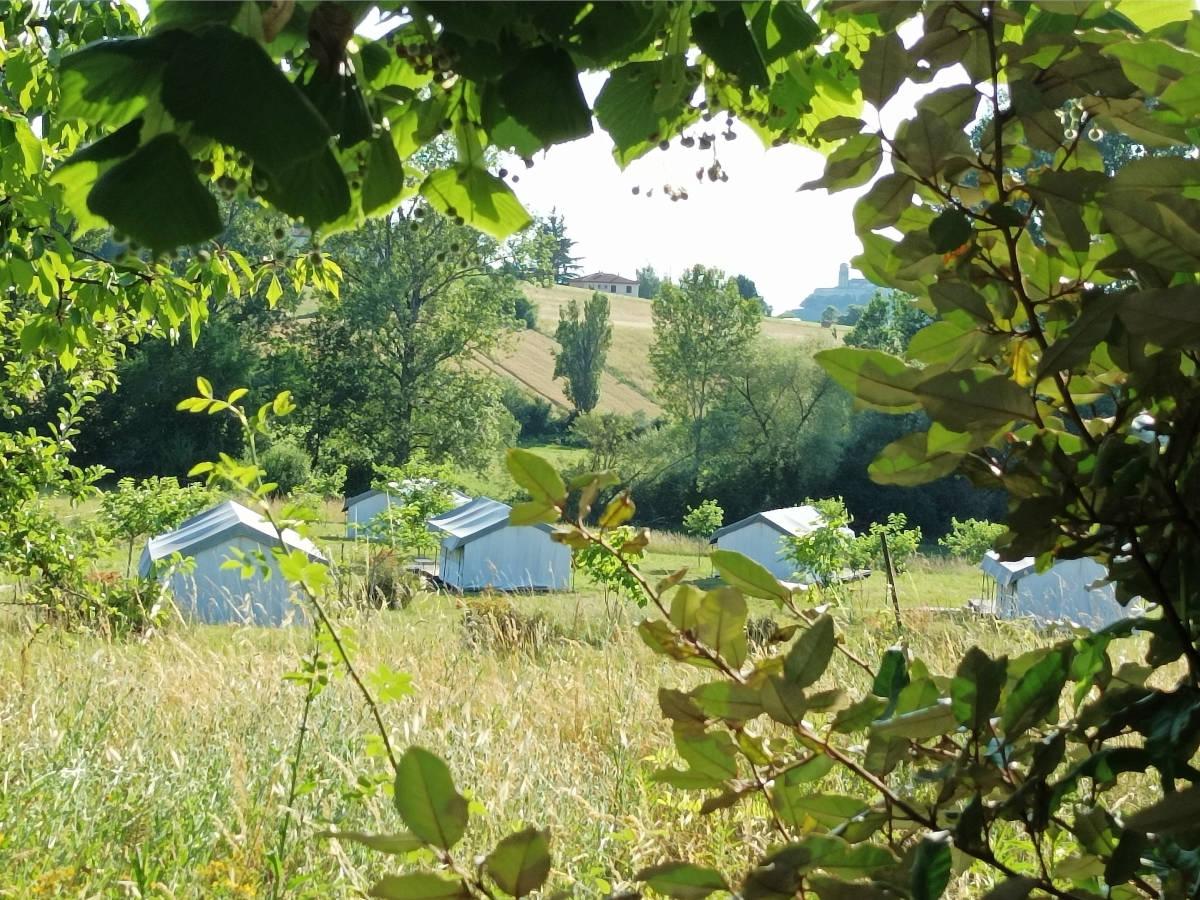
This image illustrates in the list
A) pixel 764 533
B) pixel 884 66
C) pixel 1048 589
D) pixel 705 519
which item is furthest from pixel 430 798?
pixel 705 519

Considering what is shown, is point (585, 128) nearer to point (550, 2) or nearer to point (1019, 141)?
point (550, 2)

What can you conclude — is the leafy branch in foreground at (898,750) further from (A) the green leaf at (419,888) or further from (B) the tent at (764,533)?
(B) the tent at (764,533)

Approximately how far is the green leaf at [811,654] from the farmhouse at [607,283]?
264ft

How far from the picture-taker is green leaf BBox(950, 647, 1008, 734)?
634mm

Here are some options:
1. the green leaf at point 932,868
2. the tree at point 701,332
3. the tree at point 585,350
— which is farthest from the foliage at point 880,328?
the green leaf at point 932,868

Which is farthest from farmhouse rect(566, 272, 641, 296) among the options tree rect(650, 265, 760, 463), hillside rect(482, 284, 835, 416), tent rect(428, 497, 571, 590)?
tent rect(428, 497, 571, 590)

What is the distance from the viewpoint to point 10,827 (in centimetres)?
233

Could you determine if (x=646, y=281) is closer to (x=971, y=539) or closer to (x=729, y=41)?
(x=971, y=539)

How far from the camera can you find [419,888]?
0.60 meters

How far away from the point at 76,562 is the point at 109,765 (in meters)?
4.48

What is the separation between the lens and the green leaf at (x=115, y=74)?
1.64 feet

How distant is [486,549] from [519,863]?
22.1m

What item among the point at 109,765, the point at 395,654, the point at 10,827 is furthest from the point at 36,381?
the point at 10,827

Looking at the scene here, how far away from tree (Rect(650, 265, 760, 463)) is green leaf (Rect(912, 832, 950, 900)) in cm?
3915
